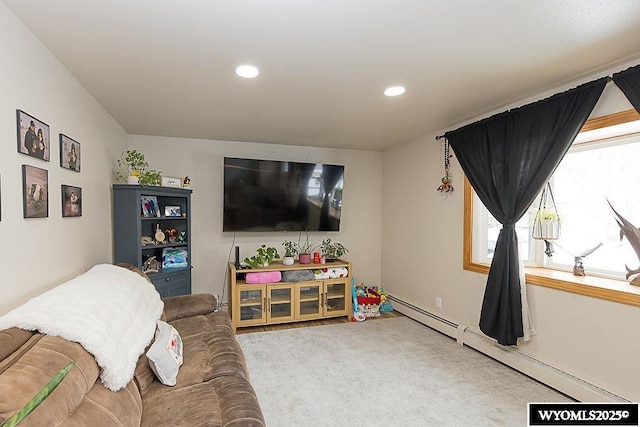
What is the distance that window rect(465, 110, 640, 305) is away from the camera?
2.37 metres

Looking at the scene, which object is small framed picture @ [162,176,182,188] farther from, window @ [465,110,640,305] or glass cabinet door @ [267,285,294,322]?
window @ [465,110,640,305]

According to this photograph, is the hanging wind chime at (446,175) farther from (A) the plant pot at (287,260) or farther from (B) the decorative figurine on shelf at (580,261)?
(A) the plant pot at (287,260)

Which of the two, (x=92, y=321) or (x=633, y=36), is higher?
(x=633, y=36)

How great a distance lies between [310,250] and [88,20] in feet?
11.7

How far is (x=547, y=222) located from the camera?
2797 millimetres

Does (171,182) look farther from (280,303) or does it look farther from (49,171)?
(280,303)

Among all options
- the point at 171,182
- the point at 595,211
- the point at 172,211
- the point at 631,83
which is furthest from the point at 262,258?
the point at 631,83

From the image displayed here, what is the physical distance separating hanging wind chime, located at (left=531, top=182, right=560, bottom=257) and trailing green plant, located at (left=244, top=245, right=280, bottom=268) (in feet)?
9.12

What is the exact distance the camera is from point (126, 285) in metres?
2.07

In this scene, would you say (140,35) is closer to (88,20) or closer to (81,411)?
(88,20)

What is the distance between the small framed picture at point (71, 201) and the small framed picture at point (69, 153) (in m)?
0.14

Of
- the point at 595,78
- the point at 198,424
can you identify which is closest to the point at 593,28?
the point at 595,78

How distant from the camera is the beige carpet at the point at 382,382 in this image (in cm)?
222

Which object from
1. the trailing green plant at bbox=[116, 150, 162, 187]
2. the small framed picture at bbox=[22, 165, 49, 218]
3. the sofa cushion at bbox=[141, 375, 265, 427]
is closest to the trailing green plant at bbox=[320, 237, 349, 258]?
the trailing green plant at bbox=[116, 150, 162, 187]
